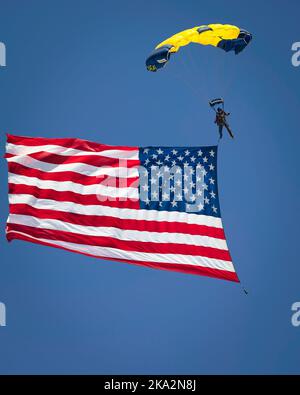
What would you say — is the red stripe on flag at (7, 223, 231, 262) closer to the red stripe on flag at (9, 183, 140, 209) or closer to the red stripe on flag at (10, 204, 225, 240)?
the red stripe on flag at (10, 204, 225, 240)

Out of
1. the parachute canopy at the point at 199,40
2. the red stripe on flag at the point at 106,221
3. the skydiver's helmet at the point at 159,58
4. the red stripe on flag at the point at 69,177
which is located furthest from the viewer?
the red stripe on flag at the point at 69,177

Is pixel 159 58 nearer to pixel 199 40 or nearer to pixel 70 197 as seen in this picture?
pixel 199 40

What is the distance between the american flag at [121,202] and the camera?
112 ft

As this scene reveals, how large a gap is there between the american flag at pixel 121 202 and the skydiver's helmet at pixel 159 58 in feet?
11.5

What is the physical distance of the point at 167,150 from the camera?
35.9 m

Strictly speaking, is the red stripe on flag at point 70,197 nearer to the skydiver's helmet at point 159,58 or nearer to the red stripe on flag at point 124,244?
the red stripe on flag at point 124,244

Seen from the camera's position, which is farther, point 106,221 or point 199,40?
point 106,221

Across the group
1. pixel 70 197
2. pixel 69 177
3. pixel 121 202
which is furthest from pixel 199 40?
pixel 70 197

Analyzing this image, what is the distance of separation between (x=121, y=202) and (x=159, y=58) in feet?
19.2

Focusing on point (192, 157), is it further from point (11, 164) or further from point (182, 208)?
point (11, 164)

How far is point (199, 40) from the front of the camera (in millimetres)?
34000

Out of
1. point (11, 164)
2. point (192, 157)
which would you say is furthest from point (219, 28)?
point (11, 164)

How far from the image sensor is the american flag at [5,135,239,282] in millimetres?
→ 34188

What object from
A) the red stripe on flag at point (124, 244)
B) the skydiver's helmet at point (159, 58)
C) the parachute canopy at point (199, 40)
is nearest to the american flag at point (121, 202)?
the red stripe on flag at point (124, 244)
